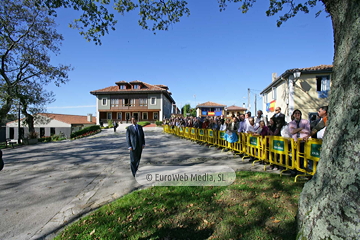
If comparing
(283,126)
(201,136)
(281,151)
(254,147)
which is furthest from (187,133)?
(281,151)

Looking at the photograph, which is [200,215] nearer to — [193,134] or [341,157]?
[341,157]

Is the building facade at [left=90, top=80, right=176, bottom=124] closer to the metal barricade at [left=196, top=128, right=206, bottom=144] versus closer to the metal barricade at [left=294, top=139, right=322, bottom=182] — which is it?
the metal barricade at [left=196, top=128, right=206, bottom=144]

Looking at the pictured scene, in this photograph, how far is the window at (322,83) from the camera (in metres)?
19.6

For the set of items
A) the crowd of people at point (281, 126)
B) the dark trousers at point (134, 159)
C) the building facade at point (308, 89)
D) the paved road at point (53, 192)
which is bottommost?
the paved road at point (53, 192)

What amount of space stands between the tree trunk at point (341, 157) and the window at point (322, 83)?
2095 cm

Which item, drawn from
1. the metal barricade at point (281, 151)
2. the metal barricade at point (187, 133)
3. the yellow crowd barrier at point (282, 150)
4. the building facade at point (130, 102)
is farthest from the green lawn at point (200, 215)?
the building facade at point (130, 102)

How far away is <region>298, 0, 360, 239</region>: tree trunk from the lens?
201 cm

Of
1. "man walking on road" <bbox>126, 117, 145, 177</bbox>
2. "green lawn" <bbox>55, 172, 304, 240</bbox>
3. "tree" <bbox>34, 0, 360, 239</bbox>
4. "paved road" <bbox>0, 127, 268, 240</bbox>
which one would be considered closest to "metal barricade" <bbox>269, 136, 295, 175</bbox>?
"paved road" <bbox>0, 127, 268, 240</bbox>

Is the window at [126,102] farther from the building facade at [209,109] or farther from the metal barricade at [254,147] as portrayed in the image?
the metal barricade at [254,147]

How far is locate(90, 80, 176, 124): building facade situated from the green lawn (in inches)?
1628

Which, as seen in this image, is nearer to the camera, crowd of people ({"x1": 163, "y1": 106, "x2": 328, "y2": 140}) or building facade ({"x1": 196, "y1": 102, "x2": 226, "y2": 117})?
crowd of people ({"x1": 163, "y1": 106, "x2": 328, "y2": 140})

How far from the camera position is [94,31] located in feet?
23.9

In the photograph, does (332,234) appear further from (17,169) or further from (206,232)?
(17,169)

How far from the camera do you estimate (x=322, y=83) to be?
19.7 m
